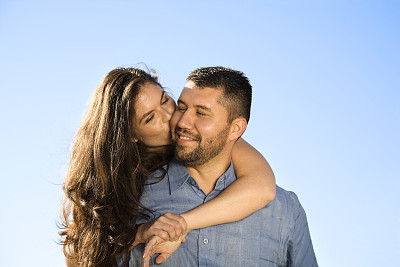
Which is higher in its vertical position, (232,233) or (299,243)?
(232,233)

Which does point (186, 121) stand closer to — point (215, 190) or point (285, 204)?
point (215, 190)

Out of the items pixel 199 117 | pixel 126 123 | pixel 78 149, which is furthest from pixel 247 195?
pixel 78 149

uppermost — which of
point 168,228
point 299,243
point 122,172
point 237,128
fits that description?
point 237,128

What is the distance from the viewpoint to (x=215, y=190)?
10.8ft

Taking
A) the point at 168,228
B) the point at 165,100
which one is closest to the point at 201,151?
the point at 165,100

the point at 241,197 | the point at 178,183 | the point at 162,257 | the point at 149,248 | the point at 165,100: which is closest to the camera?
the point at 149,248

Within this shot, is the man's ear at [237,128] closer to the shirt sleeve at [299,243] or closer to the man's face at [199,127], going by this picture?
the man's face at [199,127]

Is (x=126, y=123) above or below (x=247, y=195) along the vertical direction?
above

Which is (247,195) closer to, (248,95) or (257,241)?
(257,241)

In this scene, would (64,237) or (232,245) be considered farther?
(64,237)

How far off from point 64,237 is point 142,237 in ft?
2.47

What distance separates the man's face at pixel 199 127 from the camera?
3.22 metres

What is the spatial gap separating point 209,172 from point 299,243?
2.53 feet

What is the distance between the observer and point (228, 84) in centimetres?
337
